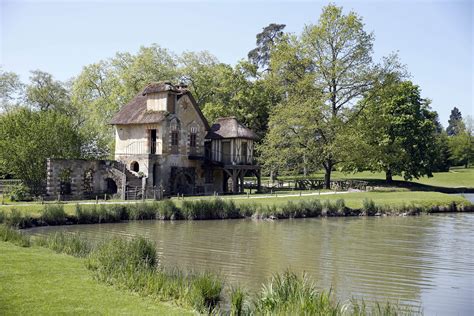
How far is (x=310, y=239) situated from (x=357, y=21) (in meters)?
27.3

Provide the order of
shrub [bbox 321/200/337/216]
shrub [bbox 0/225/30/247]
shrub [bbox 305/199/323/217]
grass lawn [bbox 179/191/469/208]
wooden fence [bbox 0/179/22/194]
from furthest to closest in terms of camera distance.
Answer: wooden fence [bbox 0/179/22/194] → grass lawn [bbox 179/191/469/208] → shrub [bbox 321/200/337/216] → shrub [bbox 305/199/323/217] → shrub [bbox 0/225/30/247]

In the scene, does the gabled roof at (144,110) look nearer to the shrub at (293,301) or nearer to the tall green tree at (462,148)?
the shrub at (293,301)

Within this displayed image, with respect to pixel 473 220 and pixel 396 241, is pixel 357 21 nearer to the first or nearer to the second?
pixel 473 220

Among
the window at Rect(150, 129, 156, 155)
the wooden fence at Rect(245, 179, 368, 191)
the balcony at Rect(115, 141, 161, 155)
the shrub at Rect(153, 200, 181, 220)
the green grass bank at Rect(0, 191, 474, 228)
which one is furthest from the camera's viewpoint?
the wooden fence at Rect(245, 179, 368, 191)

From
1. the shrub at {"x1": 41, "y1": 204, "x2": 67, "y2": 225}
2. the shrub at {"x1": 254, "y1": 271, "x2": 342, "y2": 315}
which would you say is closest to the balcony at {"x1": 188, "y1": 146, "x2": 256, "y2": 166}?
the shrub at {"x1": 41, "y1": 204, "x2": 67, "y2": 225}

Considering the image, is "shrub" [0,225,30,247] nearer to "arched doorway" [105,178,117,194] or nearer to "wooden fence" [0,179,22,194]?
"wooden fence" [0,179,22,194]

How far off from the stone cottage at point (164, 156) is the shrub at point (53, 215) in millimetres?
9162

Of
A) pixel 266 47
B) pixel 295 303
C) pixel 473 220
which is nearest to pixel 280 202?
pixel 473 220

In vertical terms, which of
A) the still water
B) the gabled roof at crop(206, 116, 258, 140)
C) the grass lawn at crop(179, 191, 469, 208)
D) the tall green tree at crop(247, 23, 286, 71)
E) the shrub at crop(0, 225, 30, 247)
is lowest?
the still water

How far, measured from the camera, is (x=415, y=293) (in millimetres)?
12953

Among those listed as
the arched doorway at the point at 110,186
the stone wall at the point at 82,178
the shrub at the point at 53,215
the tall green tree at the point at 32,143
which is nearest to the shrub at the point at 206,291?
the shrub at the point at 53,215

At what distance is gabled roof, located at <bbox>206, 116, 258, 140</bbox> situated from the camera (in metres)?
41.5

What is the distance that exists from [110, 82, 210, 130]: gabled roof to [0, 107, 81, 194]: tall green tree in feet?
17.5

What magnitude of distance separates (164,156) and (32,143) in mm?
9662
